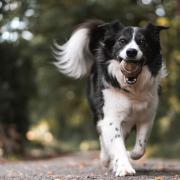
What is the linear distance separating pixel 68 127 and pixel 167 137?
8474mm

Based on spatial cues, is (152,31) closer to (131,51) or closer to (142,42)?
(142,42)

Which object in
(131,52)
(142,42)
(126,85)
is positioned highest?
(142,42)

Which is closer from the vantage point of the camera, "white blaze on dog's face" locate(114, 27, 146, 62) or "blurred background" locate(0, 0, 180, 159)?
"white blaze on dog's face" locate(114, 27, 146, 62)

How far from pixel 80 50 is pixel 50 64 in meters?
7.27

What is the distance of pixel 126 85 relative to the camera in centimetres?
720

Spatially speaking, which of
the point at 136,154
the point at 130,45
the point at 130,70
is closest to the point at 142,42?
the point at 130,45

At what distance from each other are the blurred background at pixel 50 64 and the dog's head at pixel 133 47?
412 centimetres

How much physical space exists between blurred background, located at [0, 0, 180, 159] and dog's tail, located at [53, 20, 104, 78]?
2605 millimetres

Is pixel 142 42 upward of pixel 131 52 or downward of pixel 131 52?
upward

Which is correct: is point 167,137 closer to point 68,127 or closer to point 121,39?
point 68,127

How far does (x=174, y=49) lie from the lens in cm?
1568

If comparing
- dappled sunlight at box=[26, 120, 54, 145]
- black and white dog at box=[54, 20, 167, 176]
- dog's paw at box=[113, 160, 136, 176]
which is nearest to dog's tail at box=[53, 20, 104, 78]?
black and white dog at box=[54, 20, 167, 176]

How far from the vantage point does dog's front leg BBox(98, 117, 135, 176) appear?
22.3 ft

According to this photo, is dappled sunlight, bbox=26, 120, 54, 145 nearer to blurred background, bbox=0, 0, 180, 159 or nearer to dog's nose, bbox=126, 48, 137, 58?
blurred background, bbox=0, 0, 180, 159
